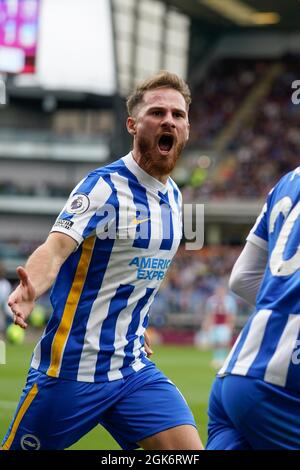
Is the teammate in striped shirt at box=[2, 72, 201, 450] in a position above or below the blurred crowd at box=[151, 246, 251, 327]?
above

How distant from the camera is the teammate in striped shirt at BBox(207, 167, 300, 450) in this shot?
3.78m

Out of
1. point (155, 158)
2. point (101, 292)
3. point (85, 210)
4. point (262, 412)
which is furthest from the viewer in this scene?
point (155, 158)

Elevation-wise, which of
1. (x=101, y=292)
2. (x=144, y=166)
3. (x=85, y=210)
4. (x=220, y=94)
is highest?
(x=220, y=94)

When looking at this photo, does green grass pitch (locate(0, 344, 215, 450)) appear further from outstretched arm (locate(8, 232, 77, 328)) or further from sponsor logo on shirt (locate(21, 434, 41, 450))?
outstretched arm (locate(8, 232, 77, 328))

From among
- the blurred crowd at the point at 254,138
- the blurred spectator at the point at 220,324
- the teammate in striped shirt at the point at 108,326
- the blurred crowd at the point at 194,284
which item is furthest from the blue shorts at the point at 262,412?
the blurred crowd at the point at 254,138

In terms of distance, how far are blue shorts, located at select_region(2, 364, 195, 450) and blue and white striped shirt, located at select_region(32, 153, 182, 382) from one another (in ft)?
0.21

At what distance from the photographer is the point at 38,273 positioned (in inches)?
185

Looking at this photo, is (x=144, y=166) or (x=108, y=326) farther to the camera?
(x=144, y=166)

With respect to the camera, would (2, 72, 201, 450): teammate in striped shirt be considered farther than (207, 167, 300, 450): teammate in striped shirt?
Yes

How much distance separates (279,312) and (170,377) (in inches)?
580

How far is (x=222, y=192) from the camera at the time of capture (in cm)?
4178

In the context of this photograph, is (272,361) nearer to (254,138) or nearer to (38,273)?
(38,273)

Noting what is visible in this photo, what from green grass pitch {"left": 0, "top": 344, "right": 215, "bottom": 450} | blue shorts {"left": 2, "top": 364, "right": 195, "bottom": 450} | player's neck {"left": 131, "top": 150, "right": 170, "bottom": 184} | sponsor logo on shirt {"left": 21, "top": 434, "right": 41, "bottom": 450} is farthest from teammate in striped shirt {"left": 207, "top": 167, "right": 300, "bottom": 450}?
green grass pitch {"left": 0, "top": 344, "right": 215, "bottom": 450}

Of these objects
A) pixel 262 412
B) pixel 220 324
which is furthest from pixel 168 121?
pixel 220 324
